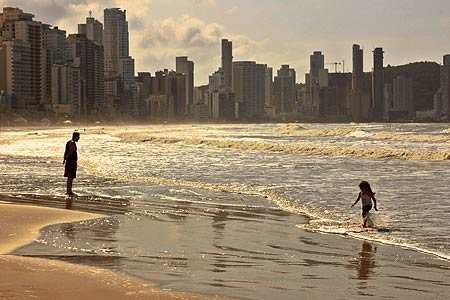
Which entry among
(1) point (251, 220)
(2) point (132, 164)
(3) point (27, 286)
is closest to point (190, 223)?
(1) point (251, 220)


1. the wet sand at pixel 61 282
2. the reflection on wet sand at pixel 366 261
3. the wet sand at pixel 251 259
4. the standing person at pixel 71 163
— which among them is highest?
the standing person at pixel 71 163

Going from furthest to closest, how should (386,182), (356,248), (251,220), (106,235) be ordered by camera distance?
1. (386,182)
2. (251,220)
3. (106,235)
4. (356,248)

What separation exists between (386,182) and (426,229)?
9.85m

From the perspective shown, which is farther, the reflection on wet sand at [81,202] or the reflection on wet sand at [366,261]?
the reflection on wet sand at [81,202]

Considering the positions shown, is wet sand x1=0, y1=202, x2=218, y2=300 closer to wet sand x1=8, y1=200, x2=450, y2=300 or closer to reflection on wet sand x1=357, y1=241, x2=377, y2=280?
wet sand x1=8, y1=200, x2=450, y2=300

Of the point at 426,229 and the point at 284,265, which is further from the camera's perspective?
the point at 426,229

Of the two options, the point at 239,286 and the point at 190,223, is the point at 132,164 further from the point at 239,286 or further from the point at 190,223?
the point at 239,286

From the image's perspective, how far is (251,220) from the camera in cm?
1352

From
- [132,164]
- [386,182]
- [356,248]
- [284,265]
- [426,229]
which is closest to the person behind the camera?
[284,265]

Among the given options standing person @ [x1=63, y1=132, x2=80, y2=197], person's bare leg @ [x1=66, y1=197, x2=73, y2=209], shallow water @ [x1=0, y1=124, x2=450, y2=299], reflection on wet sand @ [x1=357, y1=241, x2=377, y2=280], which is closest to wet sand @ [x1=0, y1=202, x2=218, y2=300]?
shallow water @ [x1=0, y1=124, x2=450, y2=299]

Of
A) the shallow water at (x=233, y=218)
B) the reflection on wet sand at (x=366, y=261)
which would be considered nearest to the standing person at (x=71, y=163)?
the shallow water at (x=233, y=218)

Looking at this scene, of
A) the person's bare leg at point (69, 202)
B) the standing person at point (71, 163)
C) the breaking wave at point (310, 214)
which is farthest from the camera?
the standing person at point (71, 163)

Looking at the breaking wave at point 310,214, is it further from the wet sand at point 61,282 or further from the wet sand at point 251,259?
the wet sand at point 61,282

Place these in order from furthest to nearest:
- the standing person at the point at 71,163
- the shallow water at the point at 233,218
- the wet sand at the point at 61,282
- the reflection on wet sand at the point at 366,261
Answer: the standing person at the point at 71,163
the shallow water at the point at 233,218
the reflection on wet sand at the point at 366,261
the wet sand at the point at 61,282
